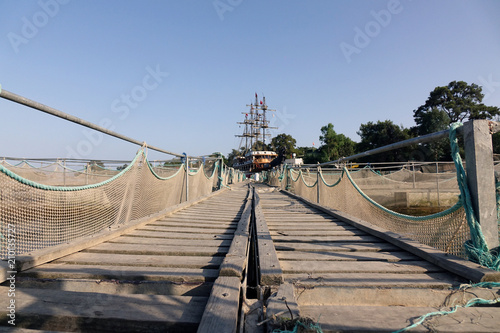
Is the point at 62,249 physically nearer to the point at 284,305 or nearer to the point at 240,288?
the point at 240,288

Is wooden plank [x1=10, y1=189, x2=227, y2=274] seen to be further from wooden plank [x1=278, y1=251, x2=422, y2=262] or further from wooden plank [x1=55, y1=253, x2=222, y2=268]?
wooden plank [x1=278, y1=251, x2=422, y2=262]

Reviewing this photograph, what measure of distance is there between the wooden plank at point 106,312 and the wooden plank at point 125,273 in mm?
275

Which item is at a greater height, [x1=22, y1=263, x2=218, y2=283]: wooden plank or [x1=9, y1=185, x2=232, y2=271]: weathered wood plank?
[x1=9, y1=185, x2=232, y2=271]: weathered wood plank

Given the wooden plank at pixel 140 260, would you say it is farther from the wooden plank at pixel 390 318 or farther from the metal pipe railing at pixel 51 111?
the metal pipe railing at pixel 51 111

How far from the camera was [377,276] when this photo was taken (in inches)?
73.9

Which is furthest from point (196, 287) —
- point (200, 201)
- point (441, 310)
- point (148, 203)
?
point (200, 201)

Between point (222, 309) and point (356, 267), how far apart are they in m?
1.22

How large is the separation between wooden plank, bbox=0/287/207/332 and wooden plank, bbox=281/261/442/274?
84 cm

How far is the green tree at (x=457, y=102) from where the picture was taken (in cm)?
3375

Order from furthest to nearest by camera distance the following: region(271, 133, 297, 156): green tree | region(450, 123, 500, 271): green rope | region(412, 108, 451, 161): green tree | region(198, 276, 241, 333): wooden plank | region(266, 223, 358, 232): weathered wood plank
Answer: region(271, 133, 297, 156): green tree, region(412, 108, 451, 161): green tree, region(266, 223, 358, 232): weathered wood plank, region(450, 123, 500, 271): green rope, region(198, 276, 241, 333): wooden plank

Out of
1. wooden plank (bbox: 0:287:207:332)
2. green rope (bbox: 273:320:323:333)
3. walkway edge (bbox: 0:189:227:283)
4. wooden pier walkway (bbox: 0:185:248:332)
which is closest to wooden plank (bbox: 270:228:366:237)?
wooden pier walkway (bbox: 0:185:248:332)

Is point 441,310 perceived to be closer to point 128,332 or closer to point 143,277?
point 128,332

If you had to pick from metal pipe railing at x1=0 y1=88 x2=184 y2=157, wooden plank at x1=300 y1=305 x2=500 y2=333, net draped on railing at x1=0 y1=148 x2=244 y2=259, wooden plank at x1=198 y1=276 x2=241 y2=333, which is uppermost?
metal pipe railing at x1=0 y1=88 x2=184 y2=157

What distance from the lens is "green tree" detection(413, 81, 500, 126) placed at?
1329 inches
